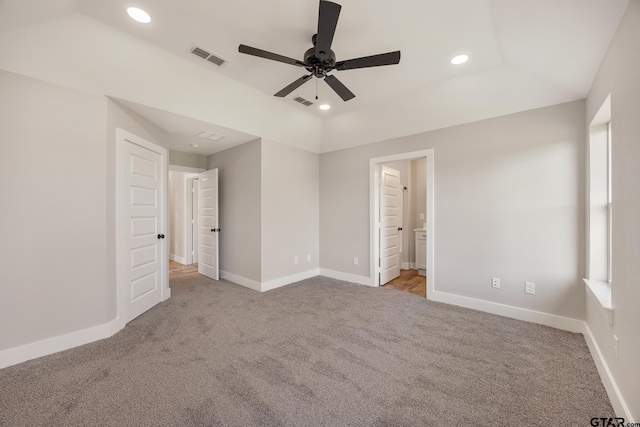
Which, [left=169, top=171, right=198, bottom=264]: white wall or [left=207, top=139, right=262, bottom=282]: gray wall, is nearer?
[left=207, top=139, right=262, bottom=282]: gray wall

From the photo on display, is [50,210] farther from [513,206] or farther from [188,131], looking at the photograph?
[513,206]

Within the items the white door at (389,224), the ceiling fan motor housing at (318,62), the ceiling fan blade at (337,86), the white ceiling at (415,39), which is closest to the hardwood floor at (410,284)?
the white door at (389,224)

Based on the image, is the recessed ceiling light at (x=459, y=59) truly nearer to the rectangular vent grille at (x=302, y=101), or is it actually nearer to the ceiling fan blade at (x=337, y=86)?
the ceiling fan blade at (x=337, y=86)

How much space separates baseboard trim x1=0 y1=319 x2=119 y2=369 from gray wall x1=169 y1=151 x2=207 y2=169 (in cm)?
308

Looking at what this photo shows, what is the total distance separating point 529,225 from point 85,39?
4.86m

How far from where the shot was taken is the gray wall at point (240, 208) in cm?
417

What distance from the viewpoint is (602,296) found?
6.63 ft

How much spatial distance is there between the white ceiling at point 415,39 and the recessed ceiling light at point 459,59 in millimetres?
69

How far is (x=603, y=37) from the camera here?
1.77 metres

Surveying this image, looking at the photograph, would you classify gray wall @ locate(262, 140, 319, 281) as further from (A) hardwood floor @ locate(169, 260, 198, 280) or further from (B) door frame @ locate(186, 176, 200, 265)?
(B) door frame @ locate(186, 176, 200, 265)

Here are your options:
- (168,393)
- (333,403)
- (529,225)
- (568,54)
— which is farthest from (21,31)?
(529,225)

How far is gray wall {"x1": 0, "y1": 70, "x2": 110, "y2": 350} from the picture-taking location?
208 cm

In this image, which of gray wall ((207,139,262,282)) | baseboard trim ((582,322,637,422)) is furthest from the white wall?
baseboard trim ((582,322,637,422))

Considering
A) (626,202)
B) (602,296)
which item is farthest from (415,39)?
(602,296)
